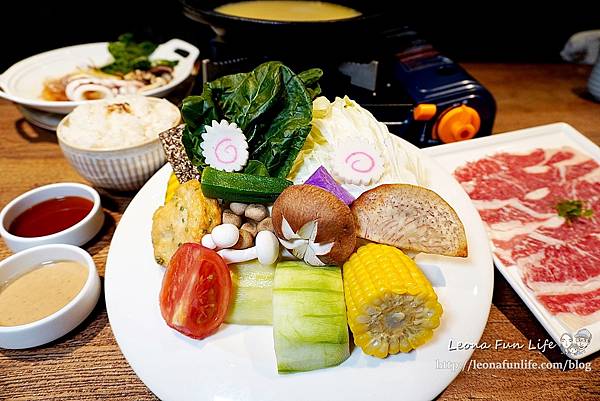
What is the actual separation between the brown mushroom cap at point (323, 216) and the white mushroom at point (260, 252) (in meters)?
0.05

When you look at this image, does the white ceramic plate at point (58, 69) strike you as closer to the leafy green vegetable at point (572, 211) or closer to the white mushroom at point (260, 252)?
the white mushroom at point (260, 252)

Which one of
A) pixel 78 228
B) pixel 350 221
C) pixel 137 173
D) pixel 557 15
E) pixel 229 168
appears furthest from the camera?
pixel 557 15

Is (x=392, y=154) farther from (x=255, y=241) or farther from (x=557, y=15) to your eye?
(x=557, y=15)

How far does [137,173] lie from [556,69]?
10.5 feet

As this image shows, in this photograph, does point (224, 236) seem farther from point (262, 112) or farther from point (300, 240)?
point (262, 112)

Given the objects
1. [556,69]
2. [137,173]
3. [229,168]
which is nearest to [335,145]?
[229,168]

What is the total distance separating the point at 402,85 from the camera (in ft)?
7.38

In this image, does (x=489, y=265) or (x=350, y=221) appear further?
(x=489, y=265)

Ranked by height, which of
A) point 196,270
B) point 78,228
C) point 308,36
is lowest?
point 78,228

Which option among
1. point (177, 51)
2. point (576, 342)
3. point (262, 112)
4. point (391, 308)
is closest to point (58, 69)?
point (177, 51)

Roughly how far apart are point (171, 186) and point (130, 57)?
5.06ft

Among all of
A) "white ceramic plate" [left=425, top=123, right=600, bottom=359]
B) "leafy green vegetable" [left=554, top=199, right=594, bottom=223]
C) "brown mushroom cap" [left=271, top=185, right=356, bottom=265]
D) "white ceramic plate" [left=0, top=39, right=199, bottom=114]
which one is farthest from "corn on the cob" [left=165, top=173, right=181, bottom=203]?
"leafy green vegetable" [left=554, top=199, right=594, bottom=223]

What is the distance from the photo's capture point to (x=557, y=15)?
11.0 ft

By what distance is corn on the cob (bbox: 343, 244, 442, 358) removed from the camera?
1147mm
